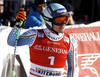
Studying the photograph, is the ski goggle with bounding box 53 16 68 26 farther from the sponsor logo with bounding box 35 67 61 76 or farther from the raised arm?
the sponsor logo with bounding box 35 67 61 76

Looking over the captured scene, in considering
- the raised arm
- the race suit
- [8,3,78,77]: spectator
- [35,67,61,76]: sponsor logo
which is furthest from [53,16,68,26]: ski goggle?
[35,67,61,76]: sponsor logo

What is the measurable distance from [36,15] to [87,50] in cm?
147

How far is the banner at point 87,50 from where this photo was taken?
5.21 m

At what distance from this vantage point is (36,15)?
17.5ft

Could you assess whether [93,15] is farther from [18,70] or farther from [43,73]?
[43,73]

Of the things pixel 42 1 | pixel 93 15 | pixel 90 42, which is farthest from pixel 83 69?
pixel 93 15

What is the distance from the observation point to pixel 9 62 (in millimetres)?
4641

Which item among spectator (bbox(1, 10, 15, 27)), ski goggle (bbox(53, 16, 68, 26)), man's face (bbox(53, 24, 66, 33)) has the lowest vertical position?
spectator (bbox(1, 10, 15, 27))

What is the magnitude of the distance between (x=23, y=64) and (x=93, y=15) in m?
14.9

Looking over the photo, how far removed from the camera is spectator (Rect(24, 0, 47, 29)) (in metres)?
5.26

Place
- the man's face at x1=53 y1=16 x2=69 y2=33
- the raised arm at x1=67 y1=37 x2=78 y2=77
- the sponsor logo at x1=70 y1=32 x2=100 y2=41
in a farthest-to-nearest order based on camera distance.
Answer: the sponsor logo at x1=70 y1=32 x2=100 y2=41 → the raised arm at x1=67 y1=37 x2=78 y2=77 → the man's face at x1=53 y1=16 x2=69 y2=33

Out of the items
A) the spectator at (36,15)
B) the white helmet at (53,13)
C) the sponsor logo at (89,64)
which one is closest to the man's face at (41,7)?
the spectator at (36,15)

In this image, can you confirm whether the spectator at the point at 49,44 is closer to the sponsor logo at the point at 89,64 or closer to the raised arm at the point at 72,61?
the raised arm at the point at 72,61

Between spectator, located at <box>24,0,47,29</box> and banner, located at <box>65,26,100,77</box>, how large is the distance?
2.33 feet
